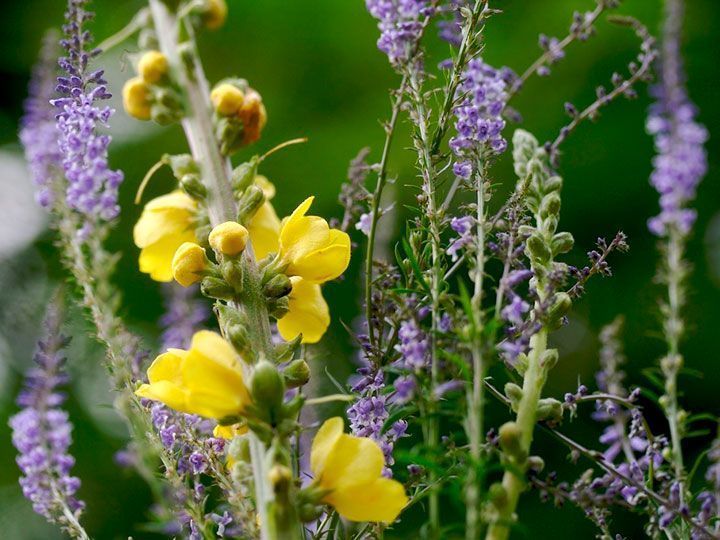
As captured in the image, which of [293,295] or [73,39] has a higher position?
[73,39]

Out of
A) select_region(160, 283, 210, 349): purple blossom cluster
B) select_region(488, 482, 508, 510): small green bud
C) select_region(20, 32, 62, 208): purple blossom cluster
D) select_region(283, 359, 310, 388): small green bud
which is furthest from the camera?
select_region(160, 283, 210, 349): purple blossom cluster

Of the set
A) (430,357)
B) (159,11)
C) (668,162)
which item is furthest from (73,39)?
(668,162)

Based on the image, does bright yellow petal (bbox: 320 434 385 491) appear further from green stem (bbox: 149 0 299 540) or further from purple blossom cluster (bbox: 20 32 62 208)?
purple blossom cluster (bbox: 20 32 62 208)

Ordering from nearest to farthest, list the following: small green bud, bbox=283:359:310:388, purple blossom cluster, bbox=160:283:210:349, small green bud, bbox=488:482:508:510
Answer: small green bud, bbox=488:482:508:510 < small green bud, bbox=283:359:310:388 < purple blossom cluster, bbox=160:283:210:349

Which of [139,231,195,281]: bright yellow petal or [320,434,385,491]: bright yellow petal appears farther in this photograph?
[139,231,195,281]: bright yellow petal

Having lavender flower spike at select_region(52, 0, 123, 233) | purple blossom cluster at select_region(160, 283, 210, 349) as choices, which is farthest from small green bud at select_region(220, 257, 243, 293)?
purple blossom cluster at select_region(160, 283, 210, 349)

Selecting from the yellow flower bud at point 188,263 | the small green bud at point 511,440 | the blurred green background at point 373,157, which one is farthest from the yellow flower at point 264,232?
the blurred green background at point 373,157

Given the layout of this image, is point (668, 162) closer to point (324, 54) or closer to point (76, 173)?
point (76, 173)
